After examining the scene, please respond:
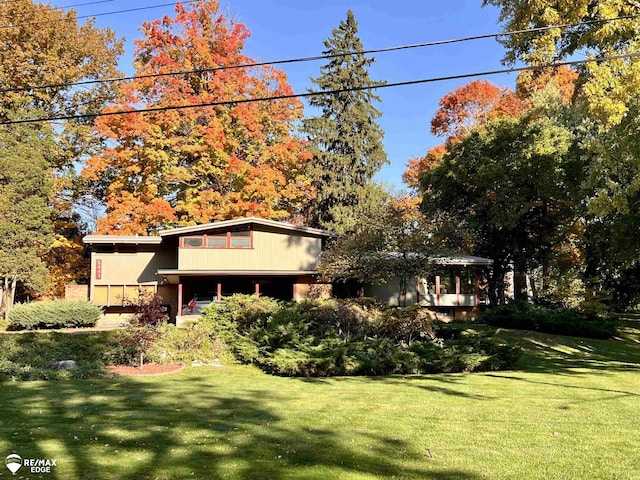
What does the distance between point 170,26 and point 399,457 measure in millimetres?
30808

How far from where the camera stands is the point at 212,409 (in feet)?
25.1

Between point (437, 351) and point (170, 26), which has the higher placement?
point (170, 26)

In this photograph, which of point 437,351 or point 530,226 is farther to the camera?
point 530,226

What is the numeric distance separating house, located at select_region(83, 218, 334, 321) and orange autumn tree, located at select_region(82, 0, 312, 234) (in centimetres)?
224

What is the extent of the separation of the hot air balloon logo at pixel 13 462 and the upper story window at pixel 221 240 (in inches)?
760

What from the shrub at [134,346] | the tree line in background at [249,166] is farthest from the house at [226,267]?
the shrub at [134,346]

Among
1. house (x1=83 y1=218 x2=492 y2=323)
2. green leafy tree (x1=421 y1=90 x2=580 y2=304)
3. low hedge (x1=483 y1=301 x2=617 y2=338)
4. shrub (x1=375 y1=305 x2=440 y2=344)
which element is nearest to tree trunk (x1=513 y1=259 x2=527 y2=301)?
green leafy tree (x1=421 y1=90 x2=580 y2=304)

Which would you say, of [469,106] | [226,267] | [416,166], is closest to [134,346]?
[226,267]

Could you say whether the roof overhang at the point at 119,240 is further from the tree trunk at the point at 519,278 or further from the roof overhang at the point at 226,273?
the tree trunk at the point at 519,278

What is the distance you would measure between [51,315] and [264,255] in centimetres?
995

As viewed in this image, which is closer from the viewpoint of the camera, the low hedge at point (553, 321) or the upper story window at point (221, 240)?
the low hedge at point (553, 321)

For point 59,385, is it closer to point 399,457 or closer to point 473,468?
point 399,457

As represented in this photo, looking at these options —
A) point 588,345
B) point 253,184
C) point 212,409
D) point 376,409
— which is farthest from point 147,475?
point 253,184

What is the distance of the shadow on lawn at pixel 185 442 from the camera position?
4727 millimetres
